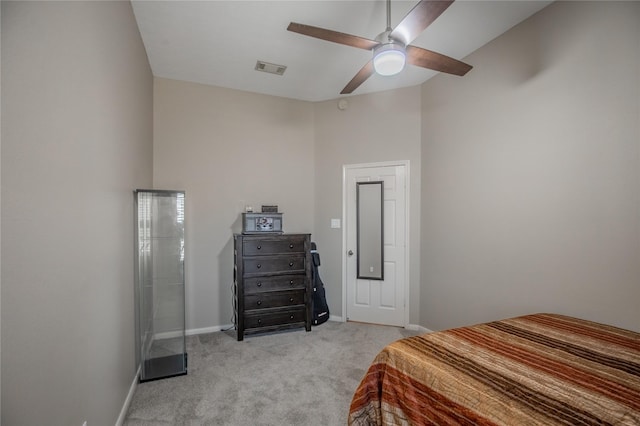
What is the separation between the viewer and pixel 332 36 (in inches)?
81.9

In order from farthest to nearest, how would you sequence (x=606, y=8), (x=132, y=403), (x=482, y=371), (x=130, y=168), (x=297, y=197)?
(x=297, y=197) < (x=130, y=168) < (x=132, y=403) < (x=606, y=8) < (x=482, y=371)

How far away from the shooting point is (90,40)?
1.49 metres

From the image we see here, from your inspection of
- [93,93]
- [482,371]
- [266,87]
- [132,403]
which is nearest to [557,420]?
[482,371]

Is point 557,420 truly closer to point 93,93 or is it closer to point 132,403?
point 93,93

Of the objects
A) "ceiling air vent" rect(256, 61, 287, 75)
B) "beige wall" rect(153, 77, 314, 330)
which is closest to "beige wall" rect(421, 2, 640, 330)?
"ceiling air vent" rect(256, 61, 287, 75)

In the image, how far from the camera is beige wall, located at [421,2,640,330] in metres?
1.91

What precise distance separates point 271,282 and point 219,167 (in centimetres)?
162

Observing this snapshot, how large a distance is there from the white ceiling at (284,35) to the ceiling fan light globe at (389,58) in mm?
567

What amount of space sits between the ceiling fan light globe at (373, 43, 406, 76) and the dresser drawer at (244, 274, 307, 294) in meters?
2.47

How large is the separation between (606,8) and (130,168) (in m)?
3.57

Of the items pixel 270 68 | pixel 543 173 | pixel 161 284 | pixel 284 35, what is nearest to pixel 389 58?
pixel 284 35

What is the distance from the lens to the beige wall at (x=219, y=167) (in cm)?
367

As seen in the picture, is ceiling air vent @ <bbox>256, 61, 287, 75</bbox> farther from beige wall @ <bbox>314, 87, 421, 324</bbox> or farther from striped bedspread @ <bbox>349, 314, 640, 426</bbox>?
striped bedspread @ <bbox>349, 314, 640, 426</bbox>

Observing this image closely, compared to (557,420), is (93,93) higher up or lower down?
higher up
